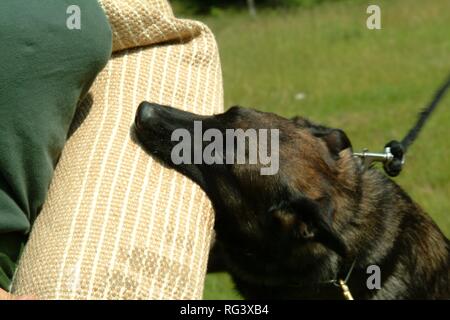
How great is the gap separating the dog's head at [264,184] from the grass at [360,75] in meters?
1.48

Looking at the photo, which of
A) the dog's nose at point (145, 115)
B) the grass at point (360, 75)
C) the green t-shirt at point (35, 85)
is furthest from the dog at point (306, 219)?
the grass at point (360, 75)

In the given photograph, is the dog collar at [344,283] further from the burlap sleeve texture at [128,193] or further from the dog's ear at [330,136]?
the burlap sleeve texture at [128,193]

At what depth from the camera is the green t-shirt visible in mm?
2654

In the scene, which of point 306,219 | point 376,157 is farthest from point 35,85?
point 376,157

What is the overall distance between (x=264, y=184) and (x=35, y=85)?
1.05 m

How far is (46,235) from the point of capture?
8.87ft

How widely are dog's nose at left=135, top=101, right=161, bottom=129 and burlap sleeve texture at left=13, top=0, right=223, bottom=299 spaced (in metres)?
0.06

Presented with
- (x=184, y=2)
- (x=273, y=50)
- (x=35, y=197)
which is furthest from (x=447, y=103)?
(x=184, y=2)

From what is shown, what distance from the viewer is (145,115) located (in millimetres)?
3010

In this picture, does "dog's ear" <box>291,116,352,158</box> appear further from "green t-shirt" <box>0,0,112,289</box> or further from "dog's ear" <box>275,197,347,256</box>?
"green t-shirt" <box>0,0,112,289</box>

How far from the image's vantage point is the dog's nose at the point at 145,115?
9.84 feet

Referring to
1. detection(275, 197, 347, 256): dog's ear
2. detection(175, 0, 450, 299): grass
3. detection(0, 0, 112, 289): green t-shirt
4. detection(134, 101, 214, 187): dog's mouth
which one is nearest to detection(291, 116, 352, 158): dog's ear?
detection(275, 197, 347, 256): dog's ear

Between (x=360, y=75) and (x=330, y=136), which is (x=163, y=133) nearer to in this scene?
(x=330, y=136)
